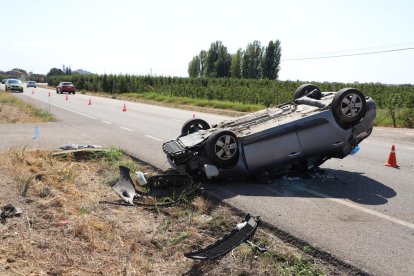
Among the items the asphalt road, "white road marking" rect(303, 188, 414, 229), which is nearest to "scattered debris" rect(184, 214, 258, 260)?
the asphalt road

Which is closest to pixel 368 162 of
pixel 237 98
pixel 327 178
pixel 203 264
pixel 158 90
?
pixel 327 178

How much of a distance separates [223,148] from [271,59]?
3000 inches

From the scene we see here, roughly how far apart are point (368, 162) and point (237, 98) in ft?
69.0

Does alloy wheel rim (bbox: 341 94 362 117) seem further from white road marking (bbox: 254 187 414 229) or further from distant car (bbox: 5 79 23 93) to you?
distant car (bbox: 5 79 23 93)

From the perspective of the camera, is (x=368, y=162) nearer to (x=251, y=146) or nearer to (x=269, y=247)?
(x=251, y=146)


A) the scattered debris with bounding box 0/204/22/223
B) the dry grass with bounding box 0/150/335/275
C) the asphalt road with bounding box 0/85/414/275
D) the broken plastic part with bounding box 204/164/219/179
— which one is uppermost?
the broken plastic part with bounding box 204/164/219/179

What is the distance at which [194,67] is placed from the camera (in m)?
106

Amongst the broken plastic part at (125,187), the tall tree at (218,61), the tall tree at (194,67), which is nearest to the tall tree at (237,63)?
the tall tree at (218,61)

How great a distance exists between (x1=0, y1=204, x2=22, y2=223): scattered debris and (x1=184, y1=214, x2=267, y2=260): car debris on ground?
2192 mm

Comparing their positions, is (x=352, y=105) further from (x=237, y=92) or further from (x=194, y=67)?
(x=194, y=67)

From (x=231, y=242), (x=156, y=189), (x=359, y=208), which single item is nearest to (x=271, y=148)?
(x=359, y=208)

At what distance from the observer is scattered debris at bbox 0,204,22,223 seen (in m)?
4.79

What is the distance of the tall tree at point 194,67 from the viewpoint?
104 metres

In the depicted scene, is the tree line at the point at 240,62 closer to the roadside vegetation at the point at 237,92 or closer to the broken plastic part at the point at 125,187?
the roadside vegetation at the point at 237,92
